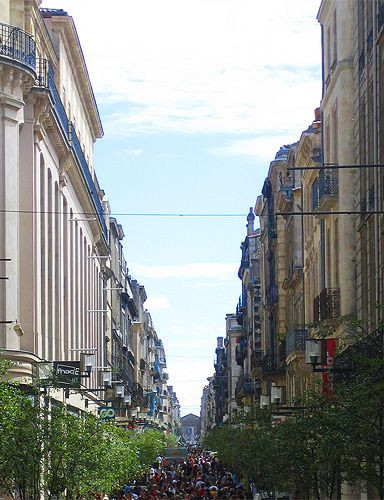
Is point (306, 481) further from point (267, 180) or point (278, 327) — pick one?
point (267, 180)

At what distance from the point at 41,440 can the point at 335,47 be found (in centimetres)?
2130

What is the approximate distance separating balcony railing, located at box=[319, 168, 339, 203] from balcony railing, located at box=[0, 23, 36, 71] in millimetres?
10044

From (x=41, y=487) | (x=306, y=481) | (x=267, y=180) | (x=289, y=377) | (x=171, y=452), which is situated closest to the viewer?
(x=41, y=487)

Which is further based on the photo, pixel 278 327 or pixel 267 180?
pixel 267 180

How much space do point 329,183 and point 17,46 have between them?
10.9 meters

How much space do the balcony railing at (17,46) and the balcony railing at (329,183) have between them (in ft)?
33.0

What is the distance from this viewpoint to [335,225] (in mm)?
49938

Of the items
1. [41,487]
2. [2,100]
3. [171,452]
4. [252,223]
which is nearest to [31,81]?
[2,100]

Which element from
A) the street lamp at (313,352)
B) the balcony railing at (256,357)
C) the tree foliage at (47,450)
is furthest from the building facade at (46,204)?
the balcony railing at (256,357)

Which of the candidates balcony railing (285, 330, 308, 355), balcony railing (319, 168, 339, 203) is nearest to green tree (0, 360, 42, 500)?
balcony railing (319, 168, 339, 203)

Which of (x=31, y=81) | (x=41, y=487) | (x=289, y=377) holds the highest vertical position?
(x=31, y=81)

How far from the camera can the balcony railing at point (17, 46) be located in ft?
143

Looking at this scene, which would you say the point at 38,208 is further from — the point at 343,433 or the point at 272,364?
the point at 272,364

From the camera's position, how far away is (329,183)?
48.2 metres
